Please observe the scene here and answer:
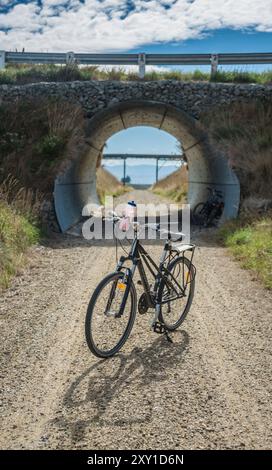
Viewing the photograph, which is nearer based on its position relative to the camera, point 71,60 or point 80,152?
point 80,152

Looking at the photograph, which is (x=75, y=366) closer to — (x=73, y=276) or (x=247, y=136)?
(x=73, y=276)

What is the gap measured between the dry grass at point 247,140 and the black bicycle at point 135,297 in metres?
8.47

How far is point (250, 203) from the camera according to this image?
1340 cm

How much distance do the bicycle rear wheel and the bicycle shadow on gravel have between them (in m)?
0.53

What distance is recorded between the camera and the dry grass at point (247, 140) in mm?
14039

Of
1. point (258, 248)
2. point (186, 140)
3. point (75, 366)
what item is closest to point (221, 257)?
point (258, 248)

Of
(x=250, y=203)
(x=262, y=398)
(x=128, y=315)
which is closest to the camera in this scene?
(x=262, y=398)

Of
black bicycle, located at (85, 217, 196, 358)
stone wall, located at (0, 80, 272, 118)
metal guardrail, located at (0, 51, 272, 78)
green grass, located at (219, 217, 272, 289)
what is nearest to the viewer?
black bicycle, located at (85, 217, 196, 358)

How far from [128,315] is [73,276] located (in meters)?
3.50

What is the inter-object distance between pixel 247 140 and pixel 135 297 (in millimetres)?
11132

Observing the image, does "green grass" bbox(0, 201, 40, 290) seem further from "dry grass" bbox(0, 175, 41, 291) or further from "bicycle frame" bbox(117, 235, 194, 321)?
"bicycle frame" bbox(117, 235, 194, 321)

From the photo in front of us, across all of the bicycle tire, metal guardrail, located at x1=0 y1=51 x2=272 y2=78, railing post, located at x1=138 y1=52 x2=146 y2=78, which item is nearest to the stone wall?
railing post, located at x1=138 y1=52 x2=146 y2=78

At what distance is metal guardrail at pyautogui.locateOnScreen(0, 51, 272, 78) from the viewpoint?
1645cm

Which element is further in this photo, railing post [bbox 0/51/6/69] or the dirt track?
railing post [bbox 0/51/6/69]
